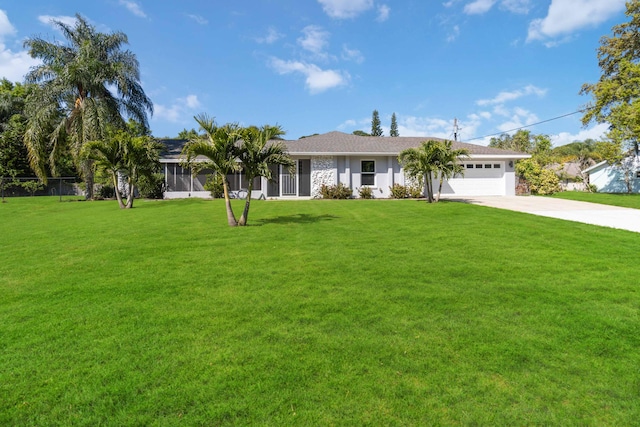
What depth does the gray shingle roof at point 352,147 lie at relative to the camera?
837 inches

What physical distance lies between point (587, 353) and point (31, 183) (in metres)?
32.1

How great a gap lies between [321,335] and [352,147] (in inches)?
768

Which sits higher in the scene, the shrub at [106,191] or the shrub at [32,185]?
the shrub at [32,185]

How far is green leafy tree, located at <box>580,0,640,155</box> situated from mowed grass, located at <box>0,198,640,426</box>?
978 inches

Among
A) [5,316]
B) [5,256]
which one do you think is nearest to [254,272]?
[5,316]

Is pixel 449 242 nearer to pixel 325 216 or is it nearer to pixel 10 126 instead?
pixel 325 216

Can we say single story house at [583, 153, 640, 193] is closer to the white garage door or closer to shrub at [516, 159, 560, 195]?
shrub at [516, 159, 560, 195]

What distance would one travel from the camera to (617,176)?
1217 inches

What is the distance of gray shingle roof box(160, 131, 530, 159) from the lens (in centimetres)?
2127

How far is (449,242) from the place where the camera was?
26.1ft

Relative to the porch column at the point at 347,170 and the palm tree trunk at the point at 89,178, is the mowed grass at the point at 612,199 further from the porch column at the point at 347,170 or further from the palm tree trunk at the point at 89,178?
the palm tree trunk at the point at 89,178

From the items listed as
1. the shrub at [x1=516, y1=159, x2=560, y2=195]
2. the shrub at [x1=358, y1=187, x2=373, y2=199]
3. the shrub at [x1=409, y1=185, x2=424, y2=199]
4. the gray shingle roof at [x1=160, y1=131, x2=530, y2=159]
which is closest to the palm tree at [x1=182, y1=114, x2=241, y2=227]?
the gray shingle roof at [x1=160, y1=131, x2=530, y2=159]

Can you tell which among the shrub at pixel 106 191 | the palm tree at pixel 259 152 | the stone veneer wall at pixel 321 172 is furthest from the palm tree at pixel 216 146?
the shrub at pixel 106 191

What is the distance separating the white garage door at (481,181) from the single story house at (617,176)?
15.6 meters
